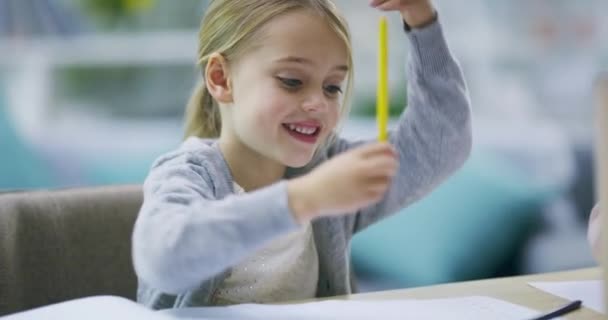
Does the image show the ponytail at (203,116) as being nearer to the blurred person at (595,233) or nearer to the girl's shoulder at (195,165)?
the girl's shoulder at (195,165)

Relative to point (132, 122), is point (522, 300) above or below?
above

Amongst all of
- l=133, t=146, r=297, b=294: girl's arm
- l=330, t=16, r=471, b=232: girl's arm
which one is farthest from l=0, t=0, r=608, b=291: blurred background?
l=133, t=146, r=297, b=294: girl's arm

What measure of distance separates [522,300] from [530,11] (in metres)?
1.60

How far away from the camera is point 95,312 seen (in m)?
0.69

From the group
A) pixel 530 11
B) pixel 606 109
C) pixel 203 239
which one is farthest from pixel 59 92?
pixel 606 109

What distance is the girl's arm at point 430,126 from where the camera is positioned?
94 centimetres

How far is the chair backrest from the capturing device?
903 mm

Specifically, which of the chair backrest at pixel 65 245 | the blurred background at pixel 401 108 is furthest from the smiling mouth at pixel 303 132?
the blurred background at pixel 401 108

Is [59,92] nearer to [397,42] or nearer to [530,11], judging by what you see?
[397,42]

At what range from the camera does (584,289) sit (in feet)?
2.74

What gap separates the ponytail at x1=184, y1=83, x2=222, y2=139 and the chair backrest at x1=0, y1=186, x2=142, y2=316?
103mm

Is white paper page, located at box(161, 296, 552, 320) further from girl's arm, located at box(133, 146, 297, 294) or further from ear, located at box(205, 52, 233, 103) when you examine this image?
ear, located at box(205, 52, 233, 103)

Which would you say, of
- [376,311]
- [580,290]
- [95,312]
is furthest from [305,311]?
[580,290]

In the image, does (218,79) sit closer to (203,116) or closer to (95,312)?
(203,116)
